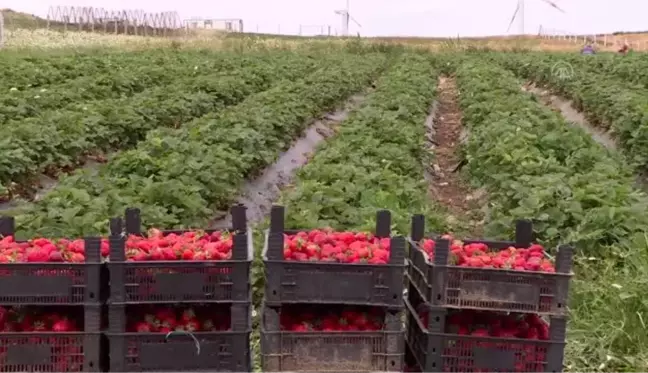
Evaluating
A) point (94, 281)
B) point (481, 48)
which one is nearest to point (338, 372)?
point (94, 281)

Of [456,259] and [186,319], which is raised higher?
[456,259]

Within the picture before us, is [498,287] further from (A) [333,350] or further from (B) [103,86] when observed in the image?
(B) [103,86]

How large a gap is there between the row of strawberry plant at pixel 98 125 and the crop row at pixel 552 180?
525cm

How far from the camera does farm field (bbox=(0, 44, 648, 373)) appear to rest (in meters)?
6.18

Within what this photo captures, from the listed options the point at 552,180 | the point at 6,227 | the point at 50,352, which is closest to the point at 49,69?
the point at 552,180

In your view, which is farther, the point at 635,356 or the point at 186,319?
the point at 635,356

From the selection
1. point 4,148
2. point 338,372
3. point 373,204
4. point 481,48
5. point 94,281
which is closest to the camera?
point 94,281

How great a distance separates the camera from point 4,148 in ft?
30.6

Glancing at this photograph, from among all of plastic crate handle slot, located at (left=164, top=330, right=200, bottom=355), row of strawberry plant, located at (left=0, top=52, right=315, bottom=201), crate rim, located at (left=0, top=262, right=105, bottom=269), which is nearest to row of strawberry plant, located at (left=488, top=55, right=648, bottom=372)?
plastic crate handle slot, located at (left=164, top=330, right=200, bottom=355)

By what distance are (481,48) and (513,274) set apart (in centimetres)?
4472

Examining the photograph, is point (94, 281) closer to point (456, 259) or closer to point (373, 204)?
point (456, 259)

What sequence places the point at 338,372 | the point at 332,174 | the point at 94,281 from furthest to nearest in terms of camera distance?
the point at 332,174, the point at 338,372, the point at 94,281

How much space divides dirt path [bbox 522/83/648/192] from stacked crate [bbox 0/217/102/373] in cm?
818

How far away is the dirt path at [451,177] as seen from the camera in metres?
9.27
